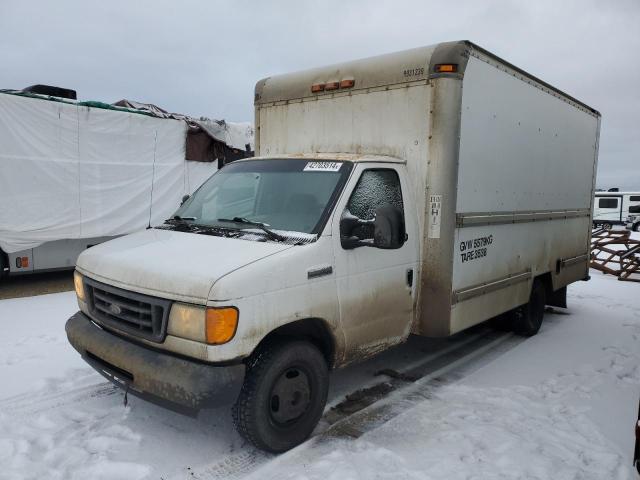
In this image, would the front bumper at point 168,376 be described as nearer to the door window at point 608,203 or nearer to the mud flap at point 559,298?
the mud flap at point 559,298

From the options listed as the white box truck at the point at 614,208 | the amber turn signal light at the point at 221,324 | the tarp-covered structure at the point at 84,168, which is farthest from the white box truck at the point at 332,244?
the white box truck at the point at 614,208

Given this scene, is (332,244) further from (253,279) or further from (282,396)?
(282,396)

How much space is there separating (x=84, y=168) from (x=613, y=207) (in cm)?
2790

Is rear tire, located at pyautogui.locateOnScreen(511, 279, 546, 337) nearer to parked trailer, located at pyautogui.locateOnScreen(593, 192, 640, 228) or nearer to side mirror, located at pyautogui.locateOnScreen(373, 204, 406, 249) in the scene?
side mirror, located at pyautogui.locateOnScreen(373, 204, 406, 249)

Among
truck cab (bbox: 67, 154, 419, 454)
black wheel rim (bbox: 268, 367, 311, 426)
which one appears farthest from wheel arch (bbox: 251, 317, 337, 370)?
black wheel rim (bbox: 268, 367, 311, 426)

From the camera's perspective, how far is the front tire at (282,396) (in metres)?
3.42

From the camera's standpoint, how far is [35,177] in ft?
28.0

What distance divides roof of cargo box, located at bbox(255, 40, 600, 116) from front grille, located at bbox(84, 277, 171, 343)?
295cm

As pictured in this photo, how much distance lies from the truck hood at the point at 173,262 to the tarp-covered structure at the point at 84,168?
524 centimetres

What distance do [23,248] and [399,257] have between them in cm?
687

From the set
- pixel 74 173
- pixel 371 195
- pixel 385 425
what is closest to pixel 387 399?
pixel 385 425

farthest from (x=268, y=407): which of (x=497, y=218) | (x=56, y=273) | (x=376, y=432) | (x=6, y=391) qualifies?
(x=56, y=273)

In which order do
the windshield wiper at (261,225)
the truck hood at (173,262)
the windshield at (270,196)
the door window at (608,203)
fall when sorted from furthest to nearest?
1. the door window at (608,203)
2. the windshield at (270,196)
3. the windshield wiper at (261,225)
4. the truck hood at (173,262)

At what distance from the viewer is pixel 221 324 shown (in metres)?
3.11
